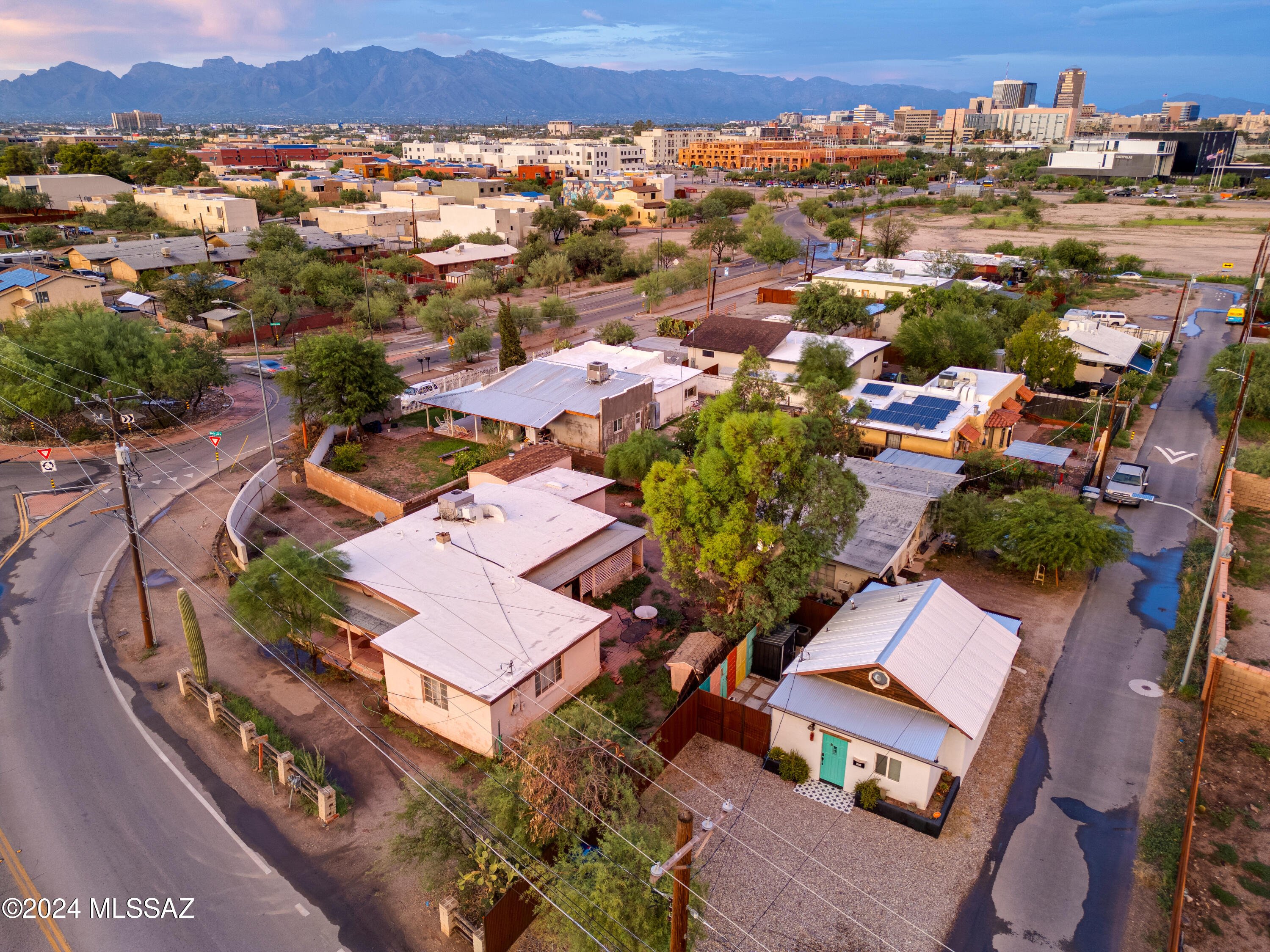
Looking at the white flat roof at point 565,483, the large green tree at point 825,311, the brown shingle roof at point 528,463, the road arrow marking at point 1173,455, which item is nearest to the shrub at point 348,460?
the brown shingle roof at point 528,463

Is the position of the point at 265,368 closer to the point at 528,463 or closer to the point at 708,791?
the point at 528,463

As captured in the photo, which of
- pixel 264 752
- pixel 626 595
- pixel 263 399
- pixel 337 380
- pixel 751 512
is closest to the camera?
pixel 264 752

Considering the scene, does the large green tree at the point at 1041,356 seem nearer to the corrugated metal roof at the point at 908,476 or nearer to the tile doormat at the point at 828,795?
the corrugated metal roof at the point at 908,476

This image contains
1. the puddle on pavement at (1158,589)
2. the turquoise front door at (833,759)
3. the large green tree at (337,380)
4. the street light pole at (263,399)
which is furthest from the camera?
the large green tree at (337,380)

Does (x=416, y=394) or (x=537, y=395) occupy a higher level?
(x=537, y=395)

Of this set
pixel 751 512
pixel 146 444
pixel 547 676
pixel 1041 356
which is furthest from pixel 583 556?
pixel 1041 356

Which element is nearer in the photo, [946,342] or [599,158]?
[946,342]

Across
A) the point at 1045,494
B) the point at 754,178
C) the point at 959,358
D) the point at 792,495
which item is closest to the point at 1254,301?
the point at 959,358
